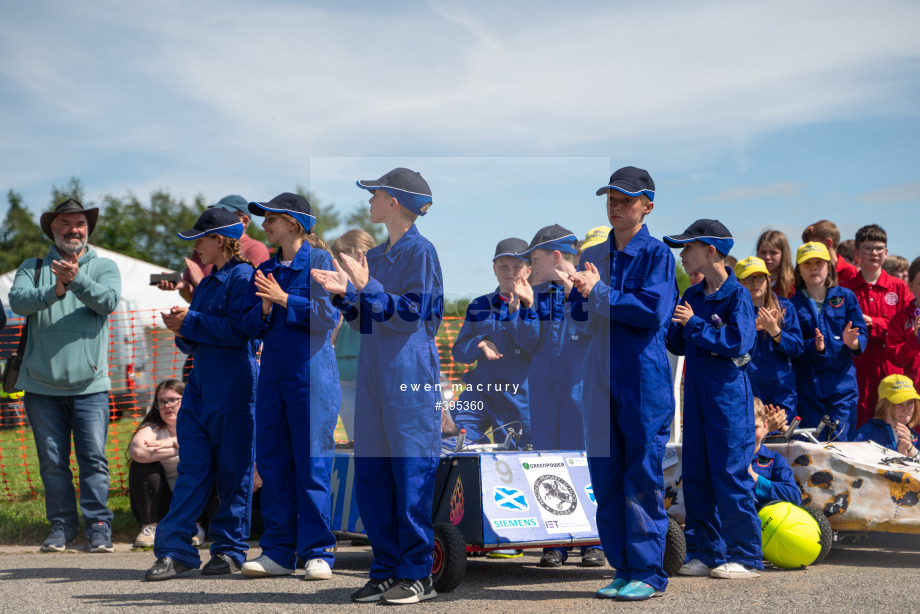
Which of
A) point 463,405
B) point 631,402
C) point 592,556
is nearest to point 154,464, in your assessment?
point 463,405

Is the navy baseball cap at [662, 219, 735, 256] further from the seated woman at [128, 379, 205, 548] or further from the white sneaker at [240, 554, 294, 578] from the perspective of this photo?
the seated woman at [128, 379, 205, 548]

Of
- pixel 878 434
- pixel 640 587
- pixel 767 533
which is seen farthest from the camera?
pixel 878 434

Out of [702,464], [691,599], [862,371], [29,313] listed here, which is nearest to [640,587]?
[691,599]

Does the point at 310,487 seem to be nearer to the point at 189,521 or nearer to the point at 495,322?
the point at 189,521

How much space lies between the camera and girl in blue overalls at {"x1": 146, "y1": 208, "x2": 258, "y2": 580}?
5.52 m

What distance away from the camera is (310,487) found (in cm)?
529

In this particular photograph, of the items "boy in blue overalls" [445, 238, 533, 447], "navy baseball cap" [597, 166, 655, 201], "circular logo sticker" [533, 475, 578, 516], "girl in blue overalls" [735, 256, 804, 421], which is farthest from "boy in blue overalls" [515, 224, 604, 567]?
"girl in blue overalls" [735, 256, 804, 421]

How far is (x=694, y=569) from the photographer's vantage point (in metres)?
5.45

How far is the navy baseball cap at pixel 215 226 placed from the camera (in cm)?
580

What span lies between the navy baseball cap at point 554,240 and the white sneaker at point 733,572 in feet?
7.08

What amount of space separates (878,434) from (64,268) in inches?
242

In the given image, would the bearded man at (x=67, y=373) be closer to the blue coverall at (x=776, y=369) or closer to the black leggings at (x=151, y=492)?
the black leggings at (x=151, y=492)

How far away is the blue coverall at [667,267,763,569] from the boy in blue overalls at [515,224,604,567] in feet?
2.44

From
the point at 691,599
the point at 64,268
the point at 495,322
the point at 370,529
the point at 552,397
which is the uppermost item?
the point at 64,268
